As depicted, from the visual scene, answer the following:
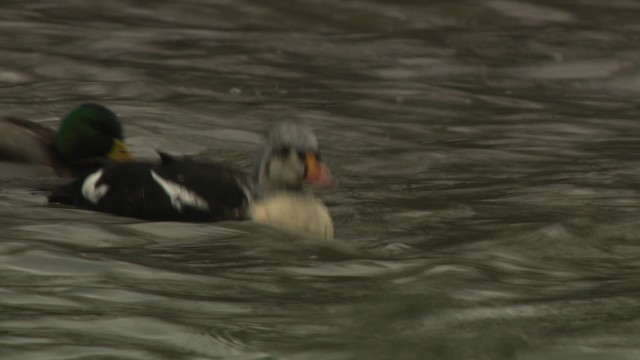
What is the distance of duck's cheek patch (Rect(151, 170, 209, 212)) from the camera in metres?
9.23

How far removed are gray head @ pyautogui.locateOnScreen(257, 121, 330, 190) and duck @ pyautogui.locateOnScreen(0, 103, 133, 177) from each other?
69.9 inches

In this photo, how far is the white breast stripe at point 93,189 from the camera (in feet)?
30.9

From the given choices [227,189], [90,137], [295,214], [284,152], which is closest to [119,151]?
[90,137]

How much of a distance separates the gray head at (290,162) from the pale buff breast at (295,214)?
0.08 metres

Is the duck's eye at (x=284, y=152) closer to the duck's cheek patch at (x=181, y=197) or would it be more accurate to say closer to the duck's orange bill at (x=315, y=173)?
the duck's orange bill at (x=315, y=173)

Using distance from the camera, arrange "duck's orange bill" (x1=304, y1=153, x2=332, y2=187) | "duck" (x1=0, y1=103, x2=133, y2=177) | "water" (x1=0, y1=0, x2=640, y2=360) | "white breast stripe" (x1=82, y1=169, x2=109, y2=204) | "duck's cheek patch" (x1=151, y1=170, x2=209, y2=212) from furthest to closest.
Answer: "duck" (x1=0, y1=103, x2=133, y2=177)
"duck's orange bill" (x1=304, y1=153, x2=332, y2=187)
"white breast stripe" (x1=82, y1=169, x2=109, y2=204)
"duck's cheek patch" (x1=151, y1=170, x2=209, y2=212)
"water" (x1=0, y1=0, x2=640, y2=360)

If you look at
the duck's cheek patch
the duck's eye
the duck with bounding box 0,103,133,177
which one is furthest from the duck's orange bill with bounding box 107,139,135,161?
the duck's cheek patch

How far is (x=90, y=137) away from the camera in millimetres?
11273

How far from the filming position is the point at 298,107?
13695 millimetres

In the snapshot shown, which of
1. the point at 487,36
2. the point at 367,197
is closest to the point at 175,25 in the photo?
the point at 487,36

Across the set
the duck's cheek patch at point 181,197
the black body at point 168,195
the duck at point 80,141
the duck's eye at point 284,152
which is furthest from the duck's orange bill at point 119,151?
the duck's cheek patch at point 181,197

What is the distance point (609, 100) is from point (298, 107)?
2.50 meters

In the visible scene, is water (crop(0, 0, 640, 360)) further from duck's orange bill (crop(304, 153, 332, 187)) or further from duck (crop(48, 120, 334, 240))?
duck's orange bill (crop(304, 153, 332, 187))

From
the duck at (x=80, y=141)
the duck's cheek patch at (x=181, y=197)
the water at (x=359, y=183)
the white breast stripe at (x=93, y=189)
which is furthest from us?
the duck at (x=80, y=141)
